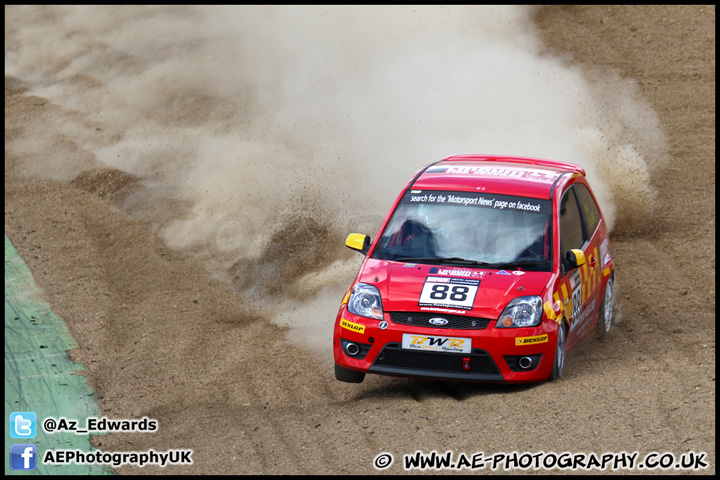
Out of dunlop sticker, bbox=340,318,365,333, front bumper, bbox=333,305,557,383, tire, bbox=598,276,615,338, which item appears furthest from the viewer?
tire, bbox=598,276,615,338

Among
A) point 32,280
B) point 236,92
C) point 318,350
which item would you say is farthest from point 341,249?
point 236,92

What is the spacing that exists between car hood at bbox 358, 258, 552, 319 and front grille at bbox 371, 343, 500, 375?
0.29 metres

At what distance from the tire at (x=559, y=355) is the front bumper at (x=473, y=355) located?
0.08 meters

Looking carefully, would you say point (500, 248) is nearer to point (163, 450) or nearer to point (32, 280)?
point (163, 450)

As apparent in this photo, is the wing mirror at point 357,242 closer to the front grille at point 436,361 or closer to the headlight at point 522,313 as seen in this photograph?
the front grille at point 436,361

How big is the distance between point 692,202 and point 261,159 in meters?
6.06

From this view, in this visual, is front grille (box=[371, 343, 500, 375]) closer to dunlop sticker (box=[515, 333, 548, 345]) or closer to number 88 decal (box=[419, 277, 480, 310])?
dunlop sticker (box=[515, 333, 548, 345])

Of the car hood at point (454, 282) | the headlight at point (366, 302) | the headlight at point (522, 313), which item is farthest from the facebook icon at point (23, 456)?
the headlight at point (522, 313)

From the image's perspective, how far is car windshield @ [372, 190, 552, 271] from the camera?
7492 millimetres

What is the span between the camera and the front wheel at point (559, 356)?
23.1ft

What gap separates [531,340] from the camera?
6.86 meters

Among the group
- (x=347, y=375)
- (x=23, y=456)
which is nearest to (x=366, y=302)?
(x=347, y=375)

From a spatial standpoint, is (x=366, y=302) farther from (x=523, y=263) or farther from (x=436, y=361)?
(x=523, y=263)

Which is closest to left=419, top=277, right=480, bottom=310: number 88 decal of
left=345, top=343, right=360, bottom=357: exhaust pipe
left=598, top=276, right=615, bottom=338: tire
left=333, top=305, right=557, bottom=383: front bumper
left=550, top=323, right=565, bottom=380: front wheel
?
left=333, top=305, right=557, bottom=383: front bumper
